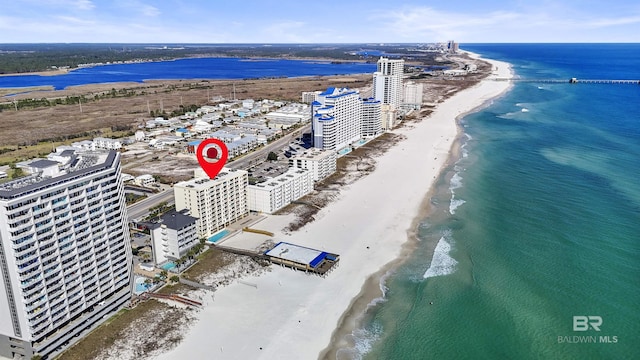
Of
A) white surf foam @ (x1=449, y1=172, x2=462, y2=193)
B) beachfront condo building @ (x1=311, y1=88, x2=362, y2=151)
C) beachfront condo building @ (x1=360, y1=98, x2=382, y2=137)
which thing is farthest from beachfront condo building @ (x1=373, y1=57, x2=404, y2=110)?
white surf foam @ (x1=449, y1=172, x2=462, y2=193)

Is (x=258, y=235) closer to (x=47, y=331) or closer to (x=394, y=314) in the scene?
(x=394, y=314)

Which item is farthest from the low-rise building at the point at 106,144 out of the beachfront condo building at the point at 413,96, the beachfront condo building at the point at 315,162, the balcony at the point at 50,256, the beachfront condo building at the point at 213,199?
the beachfront condo building at the point at 413,96

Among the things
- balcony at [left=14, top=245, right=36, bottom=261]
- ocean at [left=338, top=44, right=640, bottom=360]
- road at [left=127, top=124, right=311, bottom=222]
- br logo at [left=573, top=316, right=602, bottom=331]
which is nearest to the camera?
balcony at [left=14, top=245, right=36, bottom=261]

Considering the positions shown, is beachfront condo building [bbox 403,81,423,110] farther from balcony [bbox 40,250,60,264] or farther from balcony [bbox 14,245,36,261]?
balcony [bbox 14,245,36,261]

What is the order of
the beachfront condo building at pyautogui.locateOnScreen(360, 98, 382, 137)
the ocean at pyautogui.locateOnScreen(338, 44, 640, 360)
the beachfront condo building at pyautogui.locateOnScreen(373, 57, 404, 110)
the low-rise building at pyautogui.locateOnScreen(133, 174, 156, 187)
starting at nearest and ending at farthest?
the ocean at pyautogui.locateOnScreen(338, 44, 640, 360) < the low-rise building at pyautogui.locateOnScreen(133, 174, 156, 187) < the beachfront condo building at pyautogui.locateOnScreen(360, 98, 382, 137) < the beachfront condo building at pyautogui.locateOnScreen(373, 57, 404, 110)

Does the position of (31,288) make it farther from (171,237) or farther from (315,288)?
(315,288)

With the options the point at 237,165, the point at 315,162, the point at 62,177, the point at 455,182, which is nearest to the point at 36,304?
the point at 62,177
